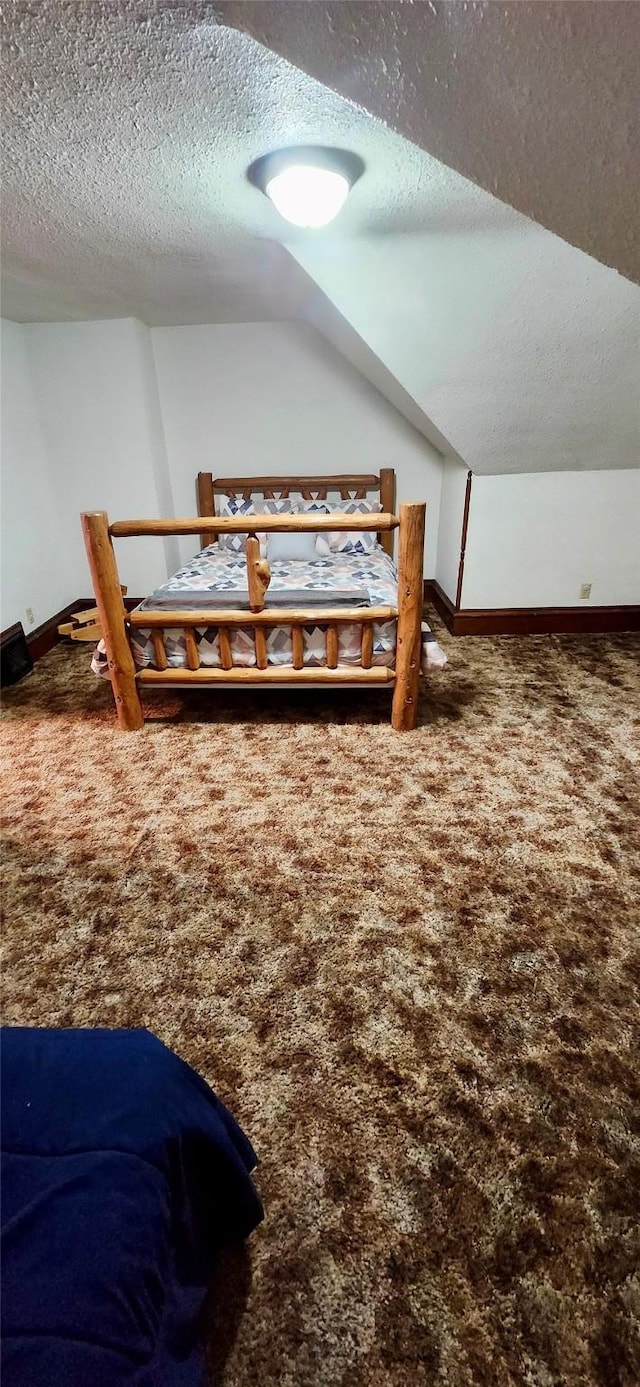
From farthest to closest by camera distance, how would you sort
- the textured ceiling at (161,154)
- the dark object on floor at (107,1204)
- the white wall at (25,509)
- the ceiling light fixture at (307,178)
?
the white wall at (25,509)
the ceiling light fixture at (307,178)
the textured ceiling at (161,154)
the dark object on floor at (107,1204)

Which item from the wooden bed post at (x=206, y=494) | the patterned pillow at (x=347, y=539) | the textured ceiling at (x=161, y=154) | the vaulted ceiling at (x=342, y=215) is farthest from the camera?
the wooden bed post at (x=206, y=494)

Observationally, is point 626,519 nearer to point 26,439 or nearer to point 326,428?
point 326,428

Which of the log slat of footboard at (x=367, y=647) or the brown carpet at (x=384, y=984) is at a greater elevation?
the log slat of footboard at (x=367, y=647)

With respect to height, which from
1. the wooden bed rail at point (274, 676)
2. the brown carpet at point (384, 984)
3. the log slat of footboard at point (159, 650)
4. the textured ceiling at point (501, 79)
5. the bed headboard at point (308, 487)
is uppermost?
the textured ceiling at point (501, 79)

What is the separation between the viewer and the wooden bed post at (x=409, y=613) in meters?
2.19

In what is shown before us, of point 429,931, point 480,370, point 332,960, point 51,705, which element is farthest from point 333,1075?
point 480,370

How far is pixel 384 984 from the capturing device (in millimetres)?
1429

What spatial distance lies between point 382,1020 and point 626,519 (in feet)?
10.1

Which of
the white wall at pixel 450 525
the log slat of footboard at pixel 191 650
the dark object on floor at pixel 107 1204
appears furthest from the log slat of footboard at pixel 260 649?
the dark object on floor at pixel 107 1204

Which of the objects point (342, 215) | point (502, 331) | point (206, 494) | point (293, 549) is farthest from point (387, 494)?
point (342, 215)

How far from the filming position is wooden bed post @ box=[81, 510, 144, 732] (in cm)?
224

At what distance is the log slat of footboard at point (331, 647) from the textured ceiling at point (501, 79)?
1524 mm

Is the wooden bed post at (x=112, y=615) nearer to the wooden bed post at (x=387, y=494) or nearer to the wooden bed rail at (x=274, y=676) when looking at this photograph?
the wooden bed rail at (x=274, y=676)

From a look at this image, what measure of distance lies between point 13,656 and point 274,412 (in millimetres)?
2185
